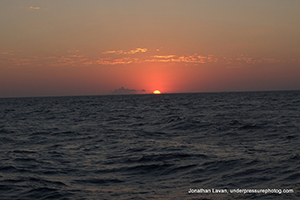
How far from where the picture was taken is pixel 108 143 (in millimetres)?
17547

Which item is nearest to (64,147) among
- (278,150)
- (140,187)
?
(140,187)

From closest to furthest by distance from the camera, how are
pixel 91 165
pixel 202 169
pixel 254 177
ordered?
pixel 254 177, pixel 202 169, pixel 91 165

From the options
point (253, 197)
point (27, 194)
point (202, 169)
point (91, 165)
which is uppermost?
point (91, 165)

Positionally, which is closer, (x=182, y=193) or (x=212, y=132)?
(x=182, y=193)

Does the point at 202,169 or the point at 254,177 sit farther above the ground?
the point at 202,169

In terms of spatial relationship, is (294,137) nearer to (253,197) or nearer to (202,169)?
(202,169)

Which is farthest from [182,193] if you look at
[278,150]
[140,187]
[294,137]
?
[294,137]

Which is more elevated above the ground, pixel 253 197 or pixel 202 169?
pixel 202 169

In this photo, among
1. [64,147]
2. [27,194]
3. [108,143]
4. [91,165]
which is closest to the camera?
[27,194]

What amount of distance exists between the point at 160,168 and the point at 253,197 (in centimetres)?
422

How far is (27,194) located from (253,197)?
6676mm

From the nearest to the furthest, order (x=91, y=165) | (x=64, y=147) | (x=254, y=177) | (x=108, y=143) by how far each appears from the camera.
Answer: (x=254, y=177) → (x=91, y=165) → (x=64, y=147) → (x=108, y=143)

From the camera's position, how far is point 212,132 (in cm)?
2105

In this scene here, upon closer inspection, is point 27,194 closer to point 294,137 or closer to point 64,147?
point 64,147
